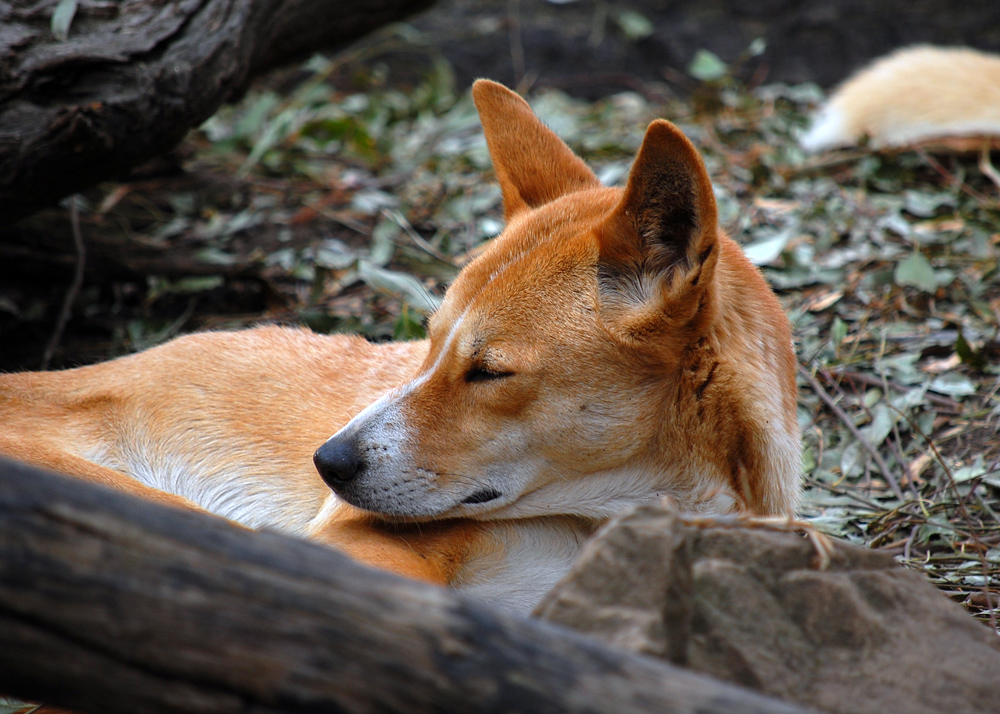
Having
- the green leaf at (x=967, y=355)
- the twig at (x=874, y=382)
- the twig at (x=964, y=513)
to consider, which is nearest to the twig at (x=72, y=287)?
the twig at (x=874, y=382)

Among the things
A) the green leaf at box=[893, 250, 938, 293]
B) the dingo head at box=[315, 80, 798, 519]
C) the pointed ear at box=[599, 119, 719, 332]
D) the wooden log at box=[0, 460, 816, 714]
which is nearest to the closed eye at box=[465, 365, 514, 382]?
the dingo head at box=[315, 80, 798, 519]

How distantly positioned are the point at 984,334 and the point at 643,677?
3832 mm

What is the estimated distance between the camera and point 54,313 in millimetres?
4758

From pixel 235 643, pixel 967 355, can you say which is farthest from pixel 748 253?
pixel 235 643

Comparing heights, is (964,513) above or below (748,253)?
below

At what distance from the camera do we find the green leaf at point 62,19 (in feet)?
11.6

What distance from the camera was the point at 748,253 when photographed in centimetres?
477

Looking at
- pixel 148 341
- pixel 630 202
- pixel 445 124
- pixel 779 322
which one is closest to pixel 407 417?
pixel 630 202

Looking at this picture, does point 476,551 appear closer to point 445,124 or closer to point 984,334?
point 984,334

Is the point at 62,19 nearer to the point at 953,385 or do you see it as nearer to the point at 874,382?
the point at 874,382

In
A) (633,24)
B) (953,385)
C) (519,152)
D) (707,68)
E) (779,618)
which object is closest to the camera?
(779,618)

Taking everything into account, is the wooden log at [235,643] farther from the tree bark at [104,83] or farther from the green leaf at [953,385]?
the green leaf at [953,385]

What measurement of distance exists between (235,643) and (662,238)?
67.5 inches

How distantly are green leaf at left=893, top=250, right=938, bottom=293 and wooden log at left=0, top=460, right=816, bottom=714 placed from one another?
389 cm
